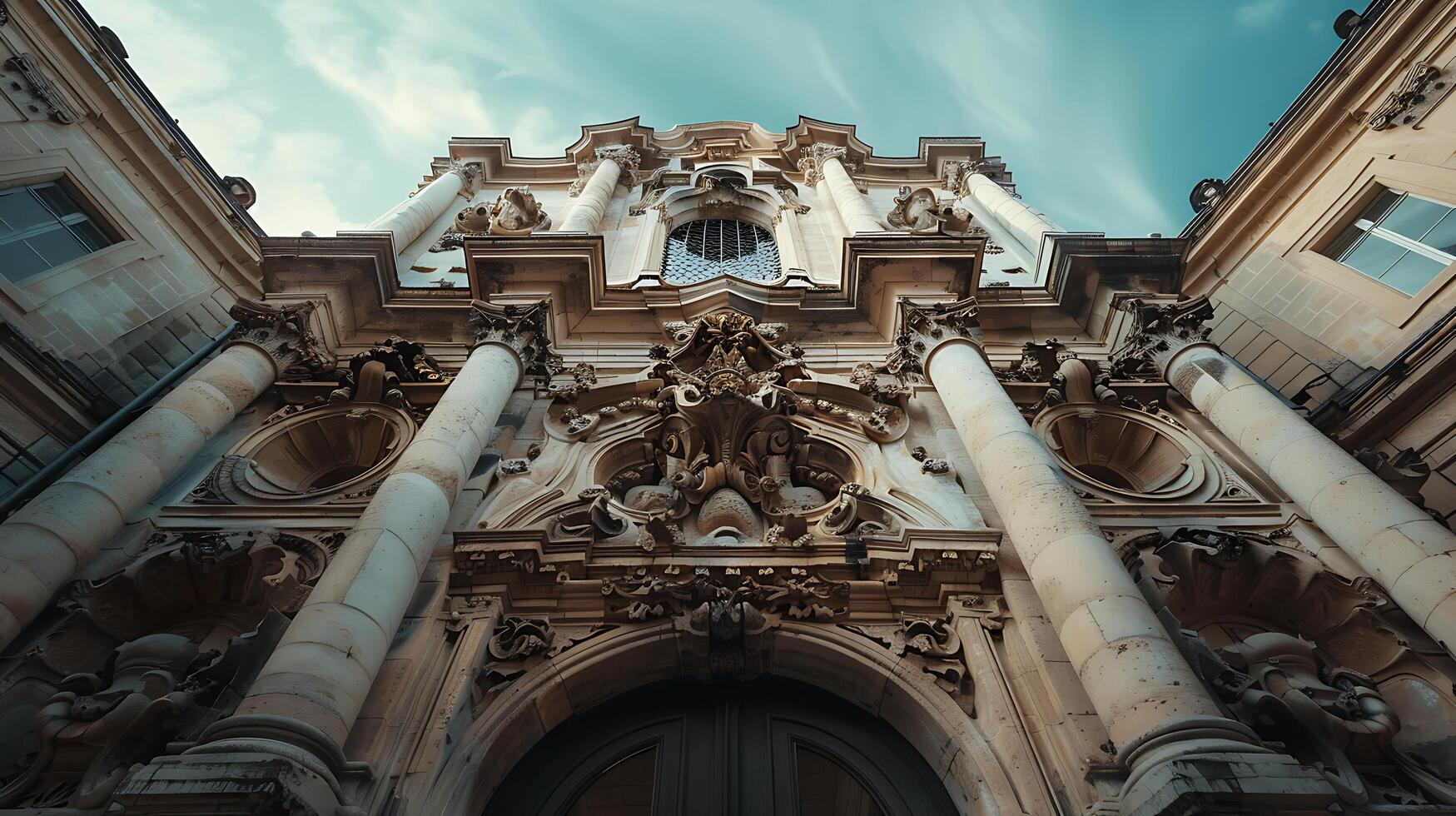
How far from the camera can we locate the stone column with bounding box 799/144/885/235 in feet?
57.3

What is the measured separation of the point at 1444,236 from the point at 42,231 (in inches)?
732

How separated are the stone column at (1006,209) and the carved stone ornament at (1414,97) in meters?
5.12

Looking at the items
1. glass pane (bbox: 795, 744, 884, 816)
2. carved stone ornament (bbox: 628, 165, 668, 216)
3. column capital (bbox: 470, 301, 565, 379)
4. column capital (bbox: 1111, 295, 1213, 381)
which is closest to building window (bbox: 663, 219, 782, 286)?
carved stone ornament (bbox: 628, 165, 668, 216)

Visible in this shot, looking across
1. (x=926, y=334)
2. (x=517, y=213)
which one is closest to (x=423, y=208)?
(x=517, y=213)

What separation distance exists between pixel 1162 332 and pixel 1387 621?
16.5 feet

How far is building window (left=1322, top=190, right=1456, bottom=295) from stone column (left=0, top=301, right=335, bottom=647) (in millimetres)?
14967

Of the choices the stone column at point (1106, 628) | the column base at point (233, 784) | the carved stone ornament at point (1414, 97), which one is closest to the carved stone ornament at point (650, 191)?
the stone column at point (1106, 628)

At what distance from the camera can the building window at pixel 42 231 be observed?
33.3ft

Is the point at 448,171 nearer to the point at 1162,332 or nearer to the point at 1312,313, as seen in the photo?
the point at 1162,332

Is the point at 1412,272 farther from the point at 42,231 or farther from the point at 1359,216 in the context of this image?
the point at 42,231

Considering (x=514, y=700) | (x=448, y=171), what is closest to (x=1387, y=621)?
(x=514, y=700)

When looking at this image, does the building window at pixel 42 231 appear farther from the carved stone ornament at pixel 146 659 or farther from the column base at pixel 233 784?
the column base at pixel 233 784

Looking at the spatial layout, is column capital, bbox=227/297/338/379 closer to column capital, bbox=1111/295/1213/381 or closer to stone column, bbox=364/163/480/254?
stone column, bbox=364/163/480/254

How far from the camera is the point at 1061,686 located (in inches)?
247
